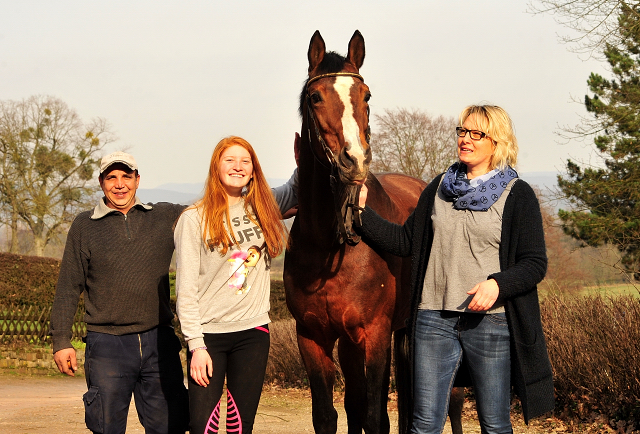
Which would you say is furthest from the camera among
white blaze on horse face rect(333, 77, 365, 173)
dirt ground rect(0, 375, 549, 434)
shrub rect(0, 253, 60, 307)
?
shrub rect(0, 253, 60, 307)

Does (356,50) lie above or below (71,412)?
above

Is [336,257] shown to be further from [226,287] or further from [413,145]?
[413,145]

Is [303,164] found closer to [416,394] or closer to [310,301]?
[310,301]

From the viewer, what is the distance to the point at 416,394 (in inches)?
126

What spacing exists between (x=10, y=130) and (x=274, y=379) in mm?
24411

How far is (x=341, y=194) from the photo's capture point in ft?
11.8

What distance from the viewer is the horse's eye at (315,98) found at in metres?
3.68

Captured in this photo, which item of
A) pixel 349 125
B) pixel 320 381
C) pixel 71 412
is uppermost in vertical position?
pixel 349 125

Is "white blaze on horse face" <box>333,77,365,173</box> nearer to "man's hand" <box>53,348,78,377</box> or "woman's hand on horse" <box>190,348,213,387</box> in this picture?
"woman's hand on horse" <box>190,348,213,387</box>

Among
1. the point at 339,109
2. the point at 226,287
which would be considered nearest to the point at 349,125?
the point at 339,109

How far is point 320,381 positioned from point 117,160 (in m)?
1.92

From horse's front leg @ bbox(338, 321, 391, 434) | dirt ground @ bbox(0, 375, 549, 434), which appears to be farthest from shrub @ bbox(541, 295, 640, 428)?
horse's front leg @ bbox(338, 321, 391, 434)

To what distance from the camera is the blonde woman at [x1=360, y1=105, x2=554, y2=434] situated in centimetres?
305

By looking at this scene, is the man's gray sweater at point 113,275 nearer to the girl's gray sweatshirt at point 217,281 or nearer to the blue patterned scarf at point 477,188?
the girl's gray sweatshirt at point 217,281
